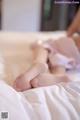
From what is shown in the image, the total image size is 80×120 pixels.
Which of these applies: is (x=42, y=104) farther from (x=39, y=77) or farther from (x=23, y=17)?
(x=23, y=17)

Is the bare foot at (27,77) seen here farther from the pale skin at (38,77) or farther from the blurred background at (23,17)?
the blurred background at (23,17)

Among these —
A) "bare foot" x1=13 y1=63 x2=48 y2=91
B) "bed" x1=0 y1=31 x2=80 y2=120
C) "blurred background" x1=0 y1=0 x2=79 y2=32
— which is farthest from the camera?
"blurred background" x1=0 y1=0 x2=79 y2=32

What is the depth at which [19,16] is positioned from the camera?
6.19ft

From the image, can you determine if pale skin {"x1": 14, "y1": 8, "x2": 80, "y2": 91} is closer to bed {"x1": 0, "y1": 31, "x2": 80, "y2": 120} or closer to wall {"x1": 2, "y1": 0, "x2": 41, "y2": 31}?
bed {"x1": 0, "y1": 31, "x2": 80, "y2": 120}

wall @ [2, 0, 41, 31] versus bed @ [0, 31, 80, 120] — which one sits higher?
wall @ [2, 0, 41, 31]

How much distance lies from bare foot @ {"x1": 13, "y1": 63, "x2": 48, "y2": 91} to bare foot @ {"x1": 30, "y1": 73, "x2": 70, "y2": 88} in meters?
0.01

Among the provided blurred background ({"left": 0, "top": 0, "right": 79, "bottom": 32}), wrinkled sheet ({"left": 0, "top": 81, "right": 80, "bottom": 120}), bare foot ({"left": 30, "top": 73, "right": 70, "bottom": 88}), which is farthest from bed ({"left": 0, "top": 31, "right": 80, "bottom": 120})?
blurred background ({"left": 0, "top": 0, "right": 79, "bottom": 32})

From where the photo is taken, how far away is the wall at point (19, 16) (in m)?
1.82

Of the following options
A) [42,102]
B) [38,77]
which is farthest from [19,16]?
[42,102]

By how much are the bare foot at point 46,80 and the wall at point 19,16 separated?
3.64 ft

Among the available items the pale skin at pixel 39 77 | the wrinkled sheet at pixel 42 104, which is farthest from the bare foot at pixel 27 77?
the wrinkled sheet at pixel 42 104

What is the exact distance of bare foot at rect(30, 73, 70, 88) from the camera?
27.1 inches

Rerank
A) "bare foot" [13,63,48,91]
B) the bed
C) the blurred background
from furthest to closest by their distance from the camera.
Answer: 1. the blurred background
2. "bare foot" [13,63,48,91]
3. the bed

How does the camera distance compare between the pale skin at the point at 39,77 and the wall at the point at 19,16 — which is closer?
the pale skin at the point at 39,77
